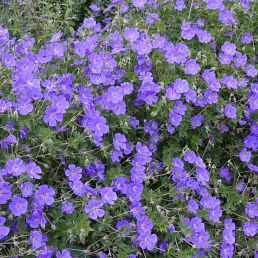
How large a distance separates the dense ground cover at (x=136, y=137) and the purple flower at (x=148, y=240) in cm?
1

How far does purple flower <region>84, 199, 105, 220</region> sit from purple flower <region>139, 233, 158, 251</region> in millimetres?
248

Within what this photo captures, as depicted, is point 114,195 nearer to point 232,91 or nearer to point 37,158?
point 37,158

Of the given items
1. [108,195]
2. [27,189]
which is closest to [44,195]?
[27,189]

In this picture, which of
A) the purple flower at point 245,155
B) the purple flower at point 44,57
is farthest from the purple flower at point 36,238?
the purple flower at point 245,155

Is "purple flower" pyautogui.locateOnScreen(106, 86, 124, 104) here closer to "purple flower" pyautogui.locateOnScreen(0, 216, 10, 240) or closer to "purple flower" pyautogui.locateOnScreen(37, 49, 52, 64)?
"purple flower" pyautogui.locateOnScreen(37, 49, 52, 64)

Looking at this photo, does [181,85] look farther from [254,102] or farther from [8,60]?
[8,60]

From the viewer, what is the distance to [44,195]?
261 cm

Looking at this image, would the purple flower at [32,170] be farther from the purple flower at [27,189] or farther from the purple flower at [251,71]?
the purple flower at [251,71]

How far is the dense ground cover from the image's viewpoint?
8.86ft

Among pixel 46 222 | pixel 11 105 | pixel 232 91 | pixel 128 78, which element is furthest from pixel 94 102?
pixel 232 91

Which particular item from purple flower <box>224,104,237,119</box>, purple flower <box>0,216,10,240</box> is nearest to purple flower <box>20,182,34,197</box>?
purple flower <box>0,216,10,240</box>

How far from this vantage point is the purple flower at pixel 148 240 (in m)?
2.73

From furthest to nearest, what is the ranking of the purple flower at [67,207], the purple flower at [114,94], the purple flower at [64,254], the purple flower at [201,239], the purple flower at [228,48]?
the purple flower at [228,48] → the purple flower at [114,94] → the purple flower at [201,239] → the purple flower at [67,207] → the purple flower at [64,254]

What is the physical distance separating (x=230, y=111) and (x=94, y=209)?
1180mm
